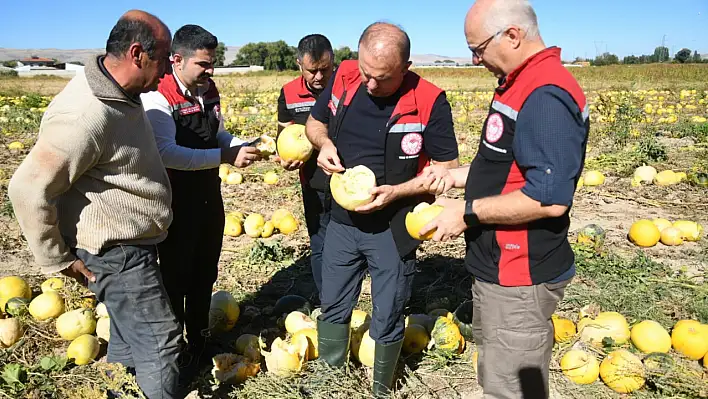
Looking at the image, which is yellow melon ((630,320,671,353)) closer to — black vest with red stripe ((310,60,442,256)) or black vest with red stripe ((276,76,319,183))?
black vest with red stripe ((310,60,442,256))

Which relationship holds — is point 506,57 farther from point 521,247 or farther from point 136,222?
point 136,222

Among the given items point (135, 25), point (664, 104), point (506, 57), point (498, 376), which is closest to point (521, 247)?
point (498, 376)

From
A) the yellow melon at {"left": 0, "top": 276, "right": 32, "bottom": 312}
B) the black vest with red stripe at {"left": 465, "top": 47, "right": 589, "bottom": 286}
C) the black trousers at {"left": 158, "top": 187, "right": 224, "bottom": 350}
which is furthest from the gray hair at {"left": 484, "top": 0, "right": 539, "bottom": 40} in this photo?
the yellow melon at {"left": 0, "top": 276, "right": 32, "bottom": 312}

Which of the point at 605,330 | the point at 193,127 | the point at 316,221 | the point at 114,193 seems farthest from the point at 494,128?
the point at 605,330

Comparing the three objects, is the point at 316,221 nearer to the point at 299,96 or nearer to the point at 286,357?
the point at 299,96

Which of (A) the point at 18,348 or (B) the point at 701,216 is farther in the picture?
(B) the point at 701,216

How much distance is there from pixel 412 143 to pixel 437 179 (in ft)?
0.87

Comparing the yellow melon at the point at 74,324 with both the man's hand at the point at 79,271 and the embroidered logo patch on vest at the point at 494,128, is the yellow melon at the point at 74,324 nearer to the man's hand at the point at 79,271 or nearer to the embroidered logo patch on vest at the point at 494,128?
the man's hand at the point at 79,271

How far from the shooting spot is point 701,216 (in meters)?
7.34

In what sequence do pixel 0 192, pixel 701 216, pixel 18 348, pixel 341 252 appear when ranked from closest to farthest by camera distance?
pixel 341 252, pixel 18 348, pixel 701 216, pixel 0 192

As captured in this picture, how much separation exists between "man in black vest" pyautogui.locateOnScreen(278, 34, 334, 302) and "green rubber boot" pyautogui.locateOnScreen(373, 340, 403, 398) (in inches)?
53.1

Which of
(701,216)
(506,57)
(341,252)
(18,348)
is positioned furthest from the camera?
(701,216)

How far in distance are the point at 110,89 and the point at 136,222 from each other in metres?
0.69

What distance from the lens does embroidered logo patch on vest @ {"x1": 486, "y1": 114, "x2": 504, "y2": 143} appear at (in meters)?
2.41
